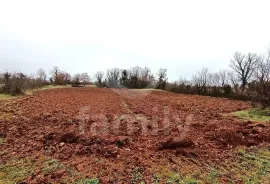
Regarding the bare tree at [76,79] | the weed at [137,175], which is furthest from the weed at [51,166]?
the bare tree at [76,79]

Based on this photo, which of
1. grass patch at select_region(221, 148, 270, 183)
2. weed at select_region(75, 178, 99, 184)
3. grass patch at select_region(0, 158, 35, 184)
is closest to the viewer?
weed at select_region(75, 178, 99, 184)

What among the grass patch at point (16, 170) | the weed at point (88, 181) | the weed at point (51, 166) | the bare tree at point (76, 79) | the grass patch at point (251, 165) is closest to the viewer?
the weed at point (88, 181)

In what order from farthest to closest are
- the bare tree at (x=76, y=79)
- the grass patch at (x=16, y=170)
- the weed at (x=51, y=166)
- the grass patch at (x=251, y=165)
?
the bare tree at (x=76, y=79) < the weed at (x=51, y=166) < the grass patch at (x=251, y=165) < the grass patch at (x=16, y=170)

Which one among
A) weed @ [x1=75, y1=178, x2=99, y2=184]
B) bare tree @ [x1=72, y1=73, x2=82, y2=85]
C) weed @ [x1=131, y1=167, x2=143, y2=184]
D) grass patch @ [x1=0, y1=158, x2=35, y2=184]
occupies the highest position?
bare tree @ [x1=72, y1=73, x2=82, y2=85]

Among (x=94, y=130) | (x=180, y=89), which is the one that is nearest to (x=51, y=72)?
(x=180, y=89)

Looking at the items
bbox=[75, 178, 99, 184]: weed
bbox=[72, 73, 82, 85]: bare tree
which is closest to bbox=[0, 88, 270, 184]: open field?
bbox=[75, 178, 99, 184]: weed

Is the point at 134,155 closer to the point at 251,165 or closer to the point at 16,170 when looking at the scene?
the point at 16,170

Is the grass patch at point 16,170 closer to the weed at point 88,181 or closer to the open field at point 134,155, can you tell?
the open field at point 134,155

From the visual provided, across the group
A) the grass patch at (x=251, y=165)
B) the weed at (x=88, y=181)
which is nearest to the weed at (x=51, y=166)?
the weed at (x=88, y=181)

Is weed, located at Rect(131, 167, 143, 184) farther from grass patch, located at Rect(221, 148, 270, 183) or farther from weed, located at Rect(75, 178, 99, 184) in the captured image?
grass patch, located at Rect(221, 148, 270, 183)

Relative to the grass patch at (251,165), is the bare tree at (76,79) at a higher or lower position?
higher

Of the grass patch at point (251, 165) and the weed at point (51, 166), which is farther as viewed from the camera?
the weed at point (51, 166)

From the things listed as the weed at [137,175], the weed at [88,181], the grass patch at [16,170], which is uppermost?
the weed at [137,175]

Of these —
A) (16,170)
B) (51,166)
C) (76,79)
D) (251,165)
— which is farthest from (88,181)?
(76,79)
